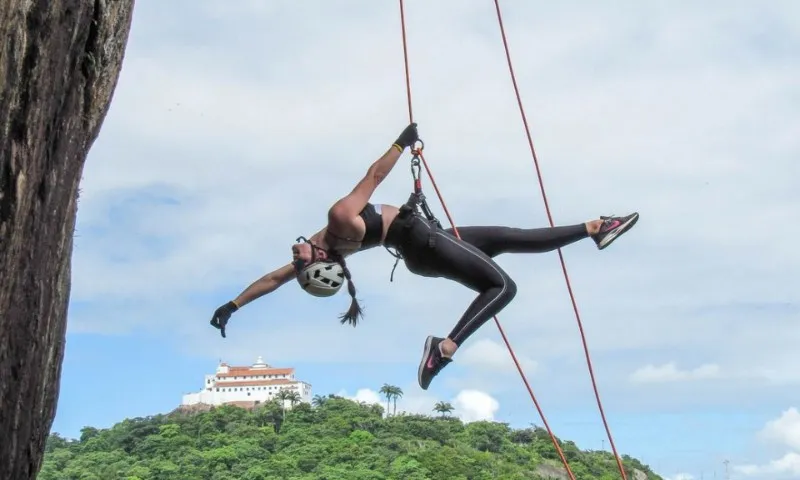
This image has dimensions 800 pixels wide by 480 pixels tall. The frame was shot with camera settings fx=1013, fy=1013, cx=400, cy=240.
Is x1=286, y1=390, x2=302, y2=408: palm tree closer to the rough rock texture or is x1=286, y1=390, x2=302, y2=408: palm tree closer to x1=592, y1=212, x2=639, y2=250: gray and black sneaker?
x1=592, y1=212, x2=639, y2=250: gray and black sneaker

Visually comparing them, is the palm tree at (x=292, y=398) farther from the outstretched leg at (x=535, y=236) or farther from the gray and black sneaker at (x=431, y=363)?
the gray and black sneaker at (x=431, y=363)

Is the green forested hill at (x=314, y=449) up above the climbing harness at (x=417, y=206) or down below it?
above

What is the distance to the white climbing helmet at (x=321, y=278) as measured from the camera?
567 centimetres

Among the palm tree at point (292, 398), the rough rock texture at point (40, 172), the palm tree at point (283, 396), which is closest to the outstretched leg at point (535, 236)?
the rough rock texture at point (40, 172)

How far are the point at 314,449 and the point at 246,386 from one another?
24775 mm

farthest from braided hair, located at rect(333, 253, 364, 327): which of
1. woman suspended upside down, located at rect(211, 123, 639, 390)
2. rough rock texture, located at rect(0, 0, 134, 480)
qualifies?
rough rock texture, located at rect(0, 0, 134, 480)

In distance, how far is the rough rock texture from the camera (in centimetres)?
349

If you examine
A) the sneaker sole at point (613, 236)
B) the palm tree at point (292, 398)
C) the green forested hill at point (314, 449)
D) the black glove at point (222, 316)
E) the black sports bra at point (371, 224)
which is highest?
the palm tree at point (292, 398)

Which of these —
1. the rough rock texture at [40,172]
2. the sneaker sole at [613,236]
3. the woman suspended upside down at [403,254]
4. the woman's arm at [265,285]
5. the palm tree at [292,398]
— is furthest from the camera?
the palm tree at [292,398]

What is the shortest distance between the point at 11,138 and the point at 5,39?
1.10ft

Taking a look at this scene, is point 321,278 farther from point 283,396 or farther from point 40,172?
A: point 283,396

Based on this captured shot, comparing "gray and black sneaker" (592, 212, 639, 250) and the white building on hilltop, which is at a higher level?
the white building on hilltop

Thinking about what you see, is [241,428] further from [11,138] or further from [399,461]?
[11,138]

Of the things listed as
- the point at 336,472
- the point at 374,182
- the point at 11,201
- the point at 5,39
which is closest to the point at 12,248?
the point at 11,201
